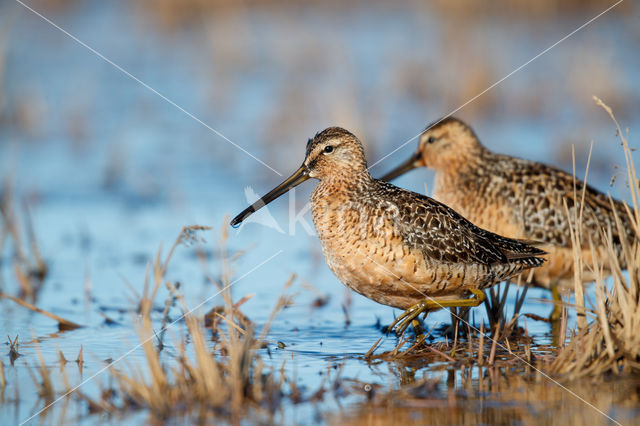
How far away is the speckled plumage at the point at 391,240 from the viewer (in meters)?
4.59

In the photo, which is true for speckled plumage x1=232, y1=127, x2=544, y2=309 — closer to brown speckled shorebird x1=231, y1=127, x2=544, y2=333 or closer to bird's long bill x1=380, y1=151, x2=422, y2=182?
brown speckled shorebird x1=231, y1=127, x2=544, y2=333

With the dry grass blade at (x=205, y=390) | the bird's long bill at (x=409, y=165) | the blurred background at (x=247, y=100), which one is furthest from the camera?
the blurred background at (x=247, y=100)

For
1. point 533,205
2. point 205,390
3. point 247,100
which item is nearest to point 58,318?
point 205,390

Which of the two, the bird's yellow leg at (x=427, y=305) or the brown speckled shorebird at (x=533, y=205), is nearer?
the bird's yellow leg at (x=427, y=305)

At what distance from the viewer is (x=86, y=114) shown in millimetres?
10961

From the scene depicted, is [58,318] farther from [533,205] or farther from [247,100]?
[247,100]

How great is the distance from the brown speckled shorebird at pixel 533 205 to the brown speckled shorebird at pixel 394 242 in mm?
742

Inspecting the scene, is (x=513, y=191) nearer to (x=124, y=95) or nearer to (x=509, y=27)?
(x=124, y=95)

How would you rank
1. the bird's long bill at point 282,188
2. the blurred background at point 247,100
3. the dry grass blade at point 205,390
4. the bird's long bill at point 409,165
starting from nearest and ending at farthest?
the dry grass blade at point 205,390, the bird's long bill at point 282,188, the bird's long bill at point 409,165, the blurred background at point 247,100

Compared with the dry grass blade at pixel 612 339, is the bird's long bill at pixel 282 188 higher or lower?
higher
